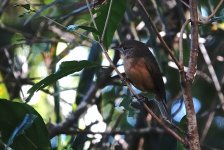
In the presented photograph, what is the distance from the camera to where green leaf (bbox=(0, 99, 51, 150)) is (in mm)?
3055

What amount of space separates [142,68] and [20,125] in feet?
6.87

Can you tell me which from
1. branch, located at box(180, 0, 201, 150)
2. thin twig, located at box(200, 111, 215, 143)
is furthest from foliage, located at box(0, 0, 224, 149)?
branch, located at box(180, 0, 201, 150)

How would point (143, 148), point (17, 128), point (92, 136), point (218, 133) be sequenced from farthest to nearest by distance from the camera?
point (218, 133), point (143, 148), point (92, 136), point (17, 128)

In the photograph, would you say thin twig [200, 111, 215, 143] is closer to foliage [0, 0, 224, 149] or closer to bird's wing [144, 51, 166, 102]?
foliage [0, 0, 224, 149]

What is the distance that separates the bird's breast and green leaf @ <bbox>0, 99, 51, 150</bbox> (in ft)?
5.47

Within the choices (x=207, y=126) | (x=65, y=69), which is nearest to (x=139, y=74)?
(x=207, y=126)

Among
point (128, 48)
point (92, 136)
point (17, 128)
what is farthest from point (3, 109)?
point (128, 48)

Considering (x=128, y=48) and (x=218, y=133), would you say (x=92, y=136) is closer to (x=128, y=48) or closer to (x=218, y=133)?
(x=128, y=48)

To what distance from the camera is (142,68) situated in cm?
489

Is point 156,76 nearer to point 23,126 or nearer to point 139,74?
point 139,74

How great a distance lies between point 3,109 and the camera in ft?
9.99

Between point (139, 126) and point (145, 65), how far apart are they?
2.06 ft

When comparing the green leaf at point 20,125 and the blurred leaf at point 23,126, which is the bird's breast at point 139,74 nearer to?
the green leaf at point 20,125

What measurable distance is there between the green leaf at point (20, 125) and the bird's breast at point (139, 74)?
167 centimetres
